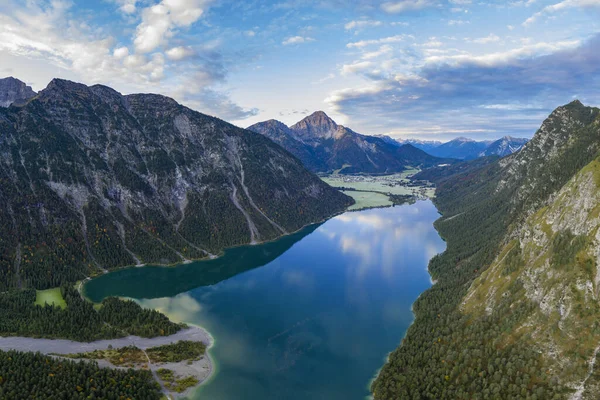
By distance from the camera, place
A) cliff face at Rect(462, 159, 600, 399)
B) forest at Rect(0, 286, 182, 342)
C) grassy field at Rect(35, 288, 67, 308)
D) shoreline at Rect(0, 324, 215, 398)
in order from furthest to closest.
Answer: grassy field at Rect(35, 288, 67, 308), forest at Rect(0, 286, 182, 342), shoreline at Rect(0, 324, 215, 398), cliff face at Rect(462, 159, 600, 399)

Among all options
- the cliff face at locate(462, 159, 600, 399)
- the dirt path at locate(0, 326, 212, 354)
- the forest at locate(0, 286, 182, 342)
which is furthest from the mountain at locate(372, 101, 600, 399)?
the forest at locate(0, 286, 182, 342)

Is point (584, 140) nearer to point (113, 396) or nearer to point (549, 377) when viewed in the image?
point (549, 377)

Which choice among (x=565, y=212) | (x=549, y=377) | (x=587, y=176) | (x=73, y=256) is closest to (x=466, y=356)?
(x=549, y=377)

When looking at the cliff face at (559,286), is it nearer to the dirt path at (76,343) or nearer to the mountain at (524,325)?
the mountain at (524,325)

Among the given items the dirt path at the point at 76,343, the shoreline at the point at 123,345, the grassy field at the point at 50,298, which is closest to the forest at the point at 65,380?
the shoreline at the point at 123,345

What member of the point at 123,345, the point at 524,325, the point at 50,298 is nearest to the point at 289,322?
the point at 123,345

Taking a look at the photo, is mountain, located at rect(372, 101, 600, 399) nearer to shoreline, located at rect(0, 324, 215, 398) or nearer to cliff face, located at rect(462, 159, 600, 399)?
cliff face, located at rect(462, 159, 600, 399)

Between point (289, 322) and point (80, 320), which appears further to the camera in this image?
point (289, 322)

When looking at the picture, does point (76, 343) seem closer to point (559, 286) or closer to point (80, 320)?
point (80, 320)

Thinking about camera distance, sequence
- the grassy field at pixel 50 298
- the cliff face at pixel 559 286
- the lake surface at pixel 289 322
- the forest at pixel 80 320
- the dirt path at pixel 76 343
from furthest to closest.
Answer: the grassy field at pixel 50 298 → the forest at pixel 80 320 → the dirt path at pixel 76 343 → the lake surface at pixel 289 322 → the cliff face at pixel 559 286
